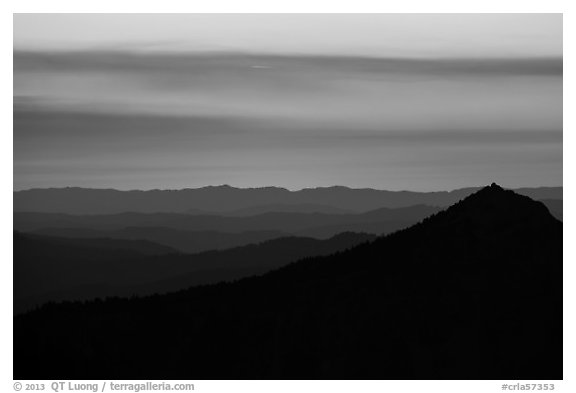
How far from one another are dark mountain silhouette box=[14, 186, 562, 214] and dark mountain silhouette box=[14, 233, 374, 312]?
73cm

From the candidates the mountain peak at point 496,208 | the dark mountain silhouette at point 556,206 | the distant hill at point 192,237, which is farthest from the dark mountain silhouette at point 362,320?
the distant hill at point 192,237

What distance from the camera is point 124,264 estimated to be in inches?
861

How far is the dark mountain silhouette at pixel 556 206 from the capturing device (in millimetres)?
21391

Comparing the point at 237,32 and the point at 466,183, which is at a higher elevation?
the point at 237,32

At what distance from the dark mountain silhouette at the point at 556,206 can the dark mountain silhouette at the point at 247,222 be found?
2297 millimetres

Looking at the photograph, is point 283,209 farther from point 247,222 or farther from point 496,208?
point 496,208

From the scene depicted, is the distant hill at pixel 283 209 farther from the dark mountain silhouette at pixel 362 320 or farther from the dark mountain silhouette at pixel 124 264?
the dark mountain silhouette at pixel 362 320

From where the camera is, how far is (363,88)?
2180 centimetres

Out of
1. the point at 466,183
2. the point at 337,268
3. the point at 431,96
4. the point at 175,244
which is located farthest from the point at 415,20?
the point at 175,244

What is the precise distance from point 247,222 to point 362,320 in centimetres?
332

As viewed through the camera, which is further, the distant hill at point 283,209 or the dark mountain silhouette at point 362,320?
the distant hill at point 283,209

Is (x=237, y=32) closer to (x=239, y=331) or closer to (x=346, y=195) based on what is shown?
(x=346, y=195)

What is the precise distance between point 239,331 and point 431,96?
20.8ft

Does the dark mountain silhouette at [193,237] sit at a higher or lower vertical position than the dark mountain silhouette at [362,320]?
higher
